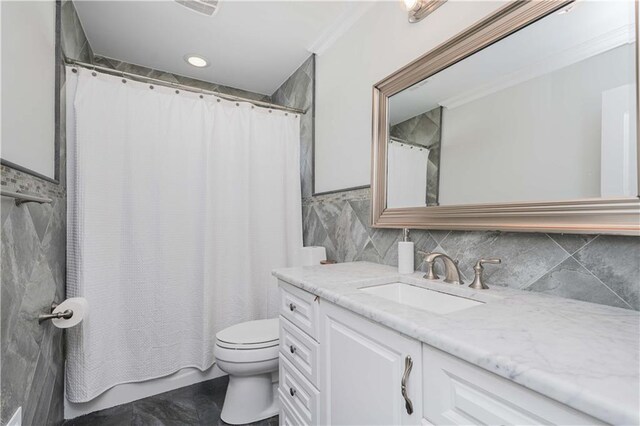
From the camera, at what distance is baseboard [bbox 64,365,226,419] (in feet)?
5.58

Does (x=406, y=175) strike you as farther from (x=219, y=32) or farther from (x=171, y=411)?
(x=171, y=411)

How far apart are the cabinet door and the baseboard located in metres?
1.31

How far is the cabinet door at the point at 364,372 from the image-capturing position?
0.76m

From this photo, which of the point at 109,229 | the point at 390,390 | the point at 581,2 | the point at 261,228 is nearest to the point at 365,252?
the point at 261,228

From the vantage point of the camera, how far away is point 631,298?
2.65ft

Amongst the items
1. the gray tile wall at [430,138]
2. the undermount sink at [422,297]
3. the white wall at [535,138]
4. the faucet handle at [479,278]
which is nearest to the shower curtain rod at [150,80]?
the gray tile wall at [430,138]

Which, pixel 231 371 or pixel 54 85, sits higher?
pixel 54 85

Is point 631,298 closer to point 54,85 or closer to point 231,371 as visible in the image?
point 231,371

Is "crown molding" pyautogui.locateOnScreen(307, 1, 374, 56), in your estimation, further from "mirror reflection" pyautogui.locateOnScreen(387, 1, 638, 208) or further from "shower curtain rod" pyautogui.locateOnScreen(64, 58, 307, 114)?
"mirror reflection" pyautogui.locateOnScreen(387, 1, 638, 208)

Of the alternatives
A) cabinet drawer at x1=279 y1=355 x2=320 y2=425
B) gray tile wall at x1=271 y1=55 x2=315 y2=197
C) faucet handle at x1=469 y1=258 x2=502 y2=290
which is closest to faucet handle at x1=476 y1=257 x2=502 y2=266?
faucet handle at x1=469 y1=258 x2=502 y2=290

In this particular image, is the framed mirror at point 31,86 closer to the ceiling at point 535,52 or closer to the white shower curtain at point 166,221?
the white shower curtain at point 166,221

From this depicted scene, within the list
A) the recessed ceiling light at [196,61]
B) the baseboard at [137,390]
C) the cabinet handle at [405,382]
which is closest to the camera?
the cabinet handle at [405,382]

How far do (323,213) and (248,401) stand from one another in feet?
4.13

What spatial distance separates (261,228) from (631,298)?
6.33 feet
